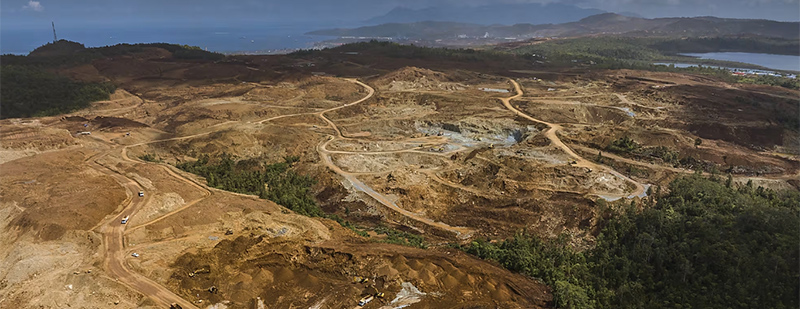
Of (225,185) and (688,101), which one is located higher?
(688,101)

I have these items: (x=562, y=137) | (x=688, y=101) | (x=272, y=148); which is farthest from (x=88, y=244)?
(x=688, y=101)

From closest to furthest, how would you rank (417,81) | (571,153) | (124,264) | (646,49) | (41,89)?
(124,264) → (571,153) → (41,89) → (417,81) → (646,49)

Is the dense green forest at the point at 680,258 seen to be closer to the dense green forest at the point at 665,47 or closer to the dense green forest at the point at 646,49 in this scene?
the dense green forest at the point at 646,49

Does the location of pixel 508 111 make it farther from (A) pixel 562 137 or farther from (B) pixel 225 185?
(B) pixel 225 185

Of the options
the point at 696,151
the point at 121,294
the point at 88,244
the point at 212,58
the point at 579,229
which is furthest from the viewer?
the point at 212,58

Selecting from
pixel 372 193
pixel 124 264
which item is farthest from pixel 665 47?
pixel 124 264

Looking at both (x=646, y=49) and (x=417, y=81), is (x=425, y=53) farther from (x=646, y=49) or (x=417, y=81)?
(x=646, y=49)
